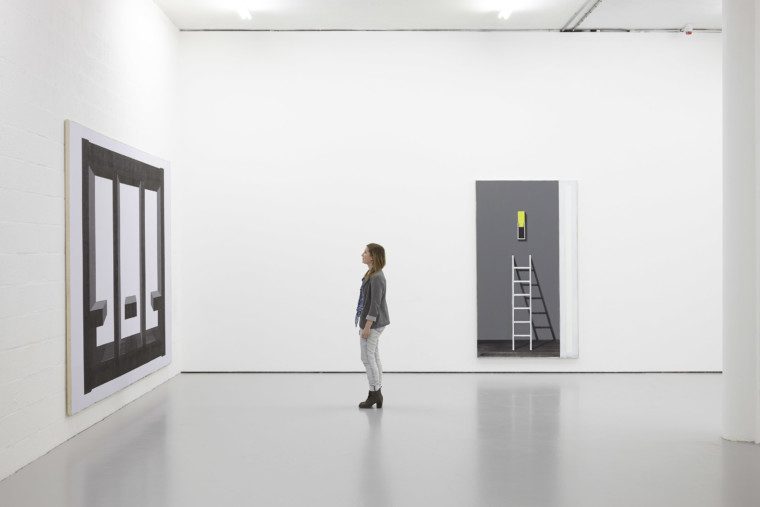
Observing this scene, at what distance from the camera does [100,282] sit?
25.3ft

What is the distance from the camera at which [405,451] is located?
21.5 ft

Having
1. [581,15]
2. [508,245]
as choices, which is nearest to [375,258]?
[508,245]

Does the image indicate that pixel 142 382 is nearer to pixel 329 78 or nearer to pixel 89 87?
pixel 89 87

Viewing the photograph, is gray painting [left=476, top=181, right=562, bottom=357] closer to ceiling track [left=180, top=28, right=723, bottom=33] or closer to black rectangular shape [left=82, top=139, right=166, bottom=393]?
ceiling track [left=180, top=28, right=723, bottom=33]

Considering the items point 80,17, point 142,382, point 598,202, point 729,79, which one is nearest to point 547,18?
point 598,202

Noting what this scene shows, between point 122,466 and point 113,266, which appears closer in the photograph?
point 122,466

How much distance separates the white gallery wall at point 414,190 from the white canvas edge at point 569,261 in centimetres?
14

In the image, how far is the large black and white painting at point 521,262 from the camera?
1088cm

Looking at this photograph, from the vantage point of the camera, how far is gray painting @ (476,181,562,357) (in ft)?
35.7

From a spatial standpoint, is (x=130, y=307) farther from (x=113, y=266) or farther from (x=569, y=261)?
(x=569, y=261)

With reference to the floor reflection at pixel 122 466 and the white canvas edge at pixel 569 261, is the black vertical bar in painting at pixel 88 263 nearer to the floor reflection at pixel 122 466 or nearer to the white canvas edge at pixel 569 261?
the floor reflection at pixel 122 466

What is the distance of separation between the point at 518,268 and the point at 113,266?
17.6 feet

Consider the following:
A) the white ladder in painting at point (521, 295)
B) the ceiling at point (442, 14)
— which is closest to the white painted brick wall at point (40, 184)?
the ceiling at point (442, 14)

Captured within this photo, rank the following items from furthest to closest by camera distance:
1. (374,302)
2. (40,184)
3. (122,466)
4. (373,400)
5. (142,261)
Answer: (142,261), (373,400), (374,302), (40,184), (122,466)
